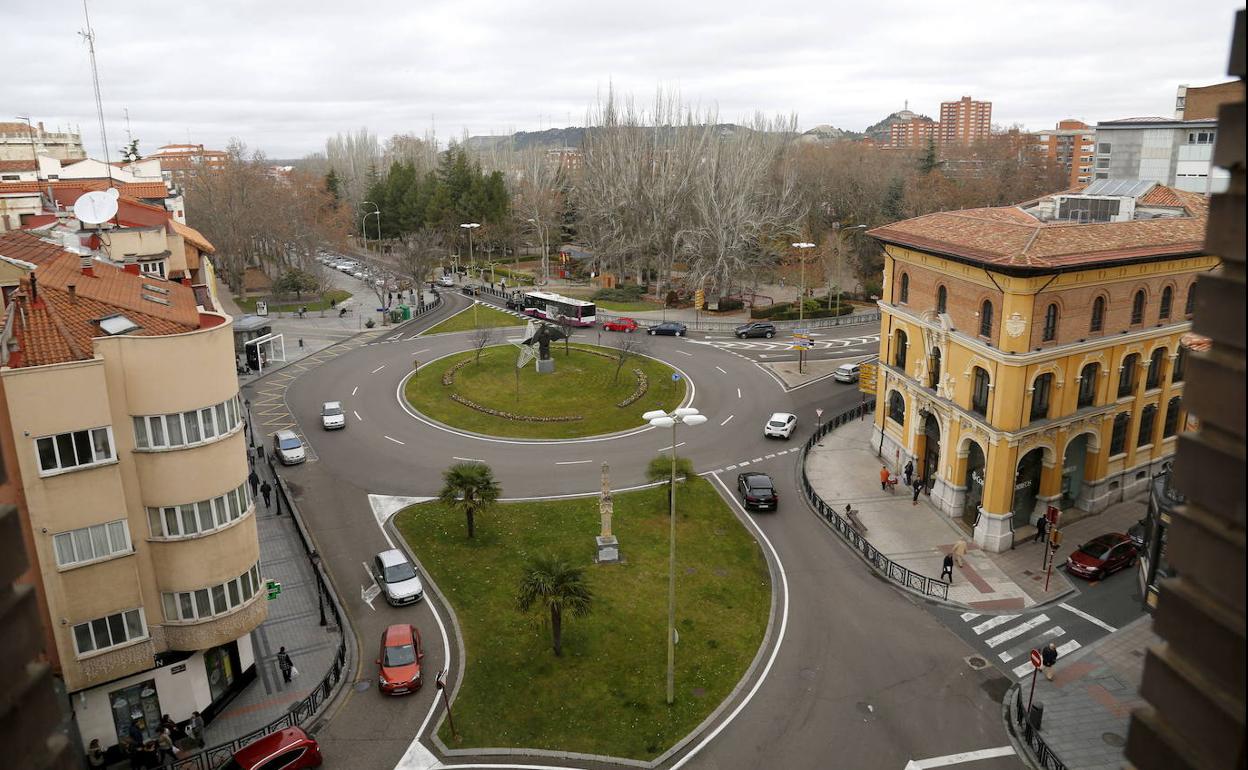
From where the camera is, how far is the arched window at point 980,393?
33.8 m

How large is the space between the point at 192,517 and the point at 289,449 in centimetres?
2079

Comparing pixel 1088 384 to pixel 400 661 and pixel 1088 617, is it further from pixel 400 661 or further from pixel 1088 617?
pixel 400 661

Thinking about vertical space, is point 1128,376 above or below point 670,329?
above

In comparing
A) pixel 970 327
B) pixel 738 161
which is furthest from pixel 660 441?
pixel 738 161

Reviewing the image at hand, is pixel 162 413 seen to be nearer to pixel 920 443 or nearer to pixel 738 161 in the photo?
pixel 920 443

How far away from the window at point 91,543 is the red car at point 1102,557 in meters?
31.4

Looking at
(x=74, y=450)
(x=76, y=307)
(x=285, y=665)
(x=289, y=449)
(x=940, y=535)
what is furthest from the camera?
(x=289, y=449)

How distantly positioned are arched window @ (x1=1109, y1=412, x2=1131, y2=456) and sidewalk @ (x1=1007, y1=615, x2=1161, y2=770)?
10603mm

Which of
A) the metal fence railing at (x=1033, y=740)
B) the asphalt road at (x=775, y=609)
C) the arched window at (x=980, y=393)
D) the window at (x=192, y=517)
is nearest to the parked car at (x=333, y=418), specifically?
the asphalt road at (x=775, y=609)

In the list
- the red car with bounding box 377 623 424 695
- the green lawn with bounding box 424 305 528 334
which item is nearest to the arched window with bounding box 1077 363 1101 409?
the red car with bounding box 377 623 424 695

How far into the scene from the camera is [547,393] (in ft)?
174

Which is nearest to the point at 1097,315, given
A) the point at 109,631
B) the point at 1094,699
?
the point at 1094,699

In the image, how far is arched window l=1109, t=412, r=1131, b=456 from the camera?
3625cm

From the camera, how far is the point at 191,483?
22.2 meters
